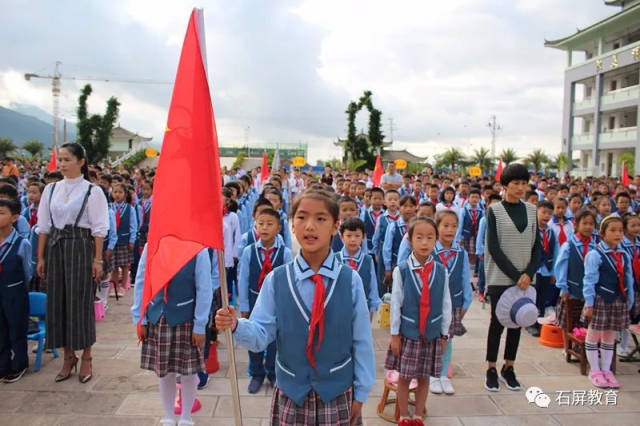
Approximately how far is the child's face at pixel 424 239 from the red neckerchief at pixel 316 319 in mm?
1461

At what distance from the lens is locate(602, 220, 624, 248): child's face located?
164 inches

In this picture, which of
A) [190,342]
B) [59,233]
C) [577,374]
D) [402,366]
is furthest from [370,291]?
[59,233]

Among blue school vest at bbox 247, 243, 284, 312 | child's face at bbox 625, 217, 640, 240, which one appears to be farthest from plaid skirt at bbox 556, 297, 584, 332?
blue school vest at bbox 247, 243, 284, 312

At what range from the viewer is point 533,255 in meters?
4.04

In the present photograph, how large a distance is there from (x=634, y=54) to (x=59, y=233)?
108 ft

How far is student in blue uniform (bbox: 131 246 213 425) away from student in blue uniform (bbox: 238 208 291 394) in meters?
0.74

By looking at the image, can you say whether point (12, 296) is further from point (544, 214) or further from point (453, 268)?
point (544, 214)

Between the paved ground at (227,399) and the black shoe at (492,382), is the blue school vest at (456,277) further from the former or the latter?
the paved ground at (227,399)

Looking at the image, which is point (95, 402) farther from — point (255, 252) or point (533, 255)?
point (533, 255)

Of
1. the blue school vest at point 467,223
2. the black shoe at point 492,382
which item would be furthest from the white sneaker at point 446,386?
the blue school vest at point 467,223

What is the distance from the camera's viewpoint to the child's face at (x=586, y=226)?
4695 mm

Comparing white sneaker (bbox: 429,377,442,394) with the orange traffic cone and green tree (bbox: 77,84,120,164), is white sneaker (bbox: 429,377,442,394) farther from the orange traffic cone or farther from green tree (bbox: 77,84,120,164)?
green tree (bbox: 77,84,120,164)

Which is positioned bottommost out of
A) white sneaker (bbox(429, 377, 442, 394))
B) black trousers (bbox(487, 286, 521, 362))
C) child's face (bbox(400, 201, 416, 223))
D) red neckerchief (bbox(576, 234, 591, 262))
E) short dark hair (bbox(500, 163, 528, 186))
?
white sneaker (bbox(429, 377, 442, 394))

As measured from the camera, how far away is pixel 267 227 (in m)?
3.92
